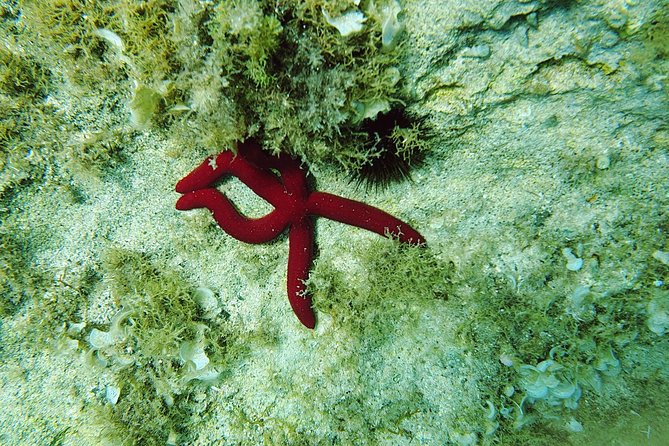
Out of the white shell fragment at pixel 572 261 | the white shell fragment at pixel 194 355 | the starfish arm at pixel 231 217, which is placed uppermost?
the starfish arm at pixel 231 217

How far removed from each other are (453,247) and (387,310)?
0.81m

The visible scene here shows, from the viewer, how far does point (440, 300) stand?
10.8 feet

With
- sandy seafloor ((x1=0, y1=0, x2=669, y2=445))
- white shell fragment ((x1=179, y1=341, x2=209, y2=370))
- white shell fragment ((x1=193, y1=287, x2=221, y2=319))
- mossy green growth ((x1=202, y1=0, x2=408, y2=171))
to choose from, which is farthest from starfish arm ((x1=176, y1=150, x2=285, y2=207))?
white shell fragment ((x1=179, y1=341, x2=209, y2=370))

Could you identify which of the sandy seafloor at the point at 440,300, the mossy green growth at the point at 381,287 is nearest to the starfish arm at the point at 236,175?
the sandy seafloor at the point at 440,300

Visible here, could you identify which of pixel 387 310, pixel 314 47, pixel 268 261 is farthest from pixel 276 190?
pixel 387 310

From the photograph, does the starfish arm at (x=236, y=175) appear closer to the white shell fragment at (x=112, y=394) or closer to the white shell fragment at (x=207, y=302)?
the white shell fragment at (x=207, y=302)

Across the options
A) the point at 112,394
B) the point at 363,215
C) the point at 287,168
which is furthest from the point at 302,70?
the point at 112,394

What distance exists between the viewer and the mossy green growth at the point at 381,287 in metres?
3.22

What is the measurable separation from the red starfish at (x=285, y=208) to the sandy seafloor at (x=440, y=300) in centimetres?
22

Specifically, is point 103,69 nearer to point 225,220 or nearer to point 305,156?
point 225,220

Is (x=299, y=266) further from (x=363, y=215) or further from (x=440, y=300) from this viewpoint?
(x=440, y=300)

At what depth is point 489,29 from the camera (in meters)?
2.43

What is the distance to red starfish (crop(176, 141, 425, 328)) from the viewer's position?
10.3 feet

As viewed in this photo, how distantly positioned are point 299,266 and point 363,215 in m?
0.72
